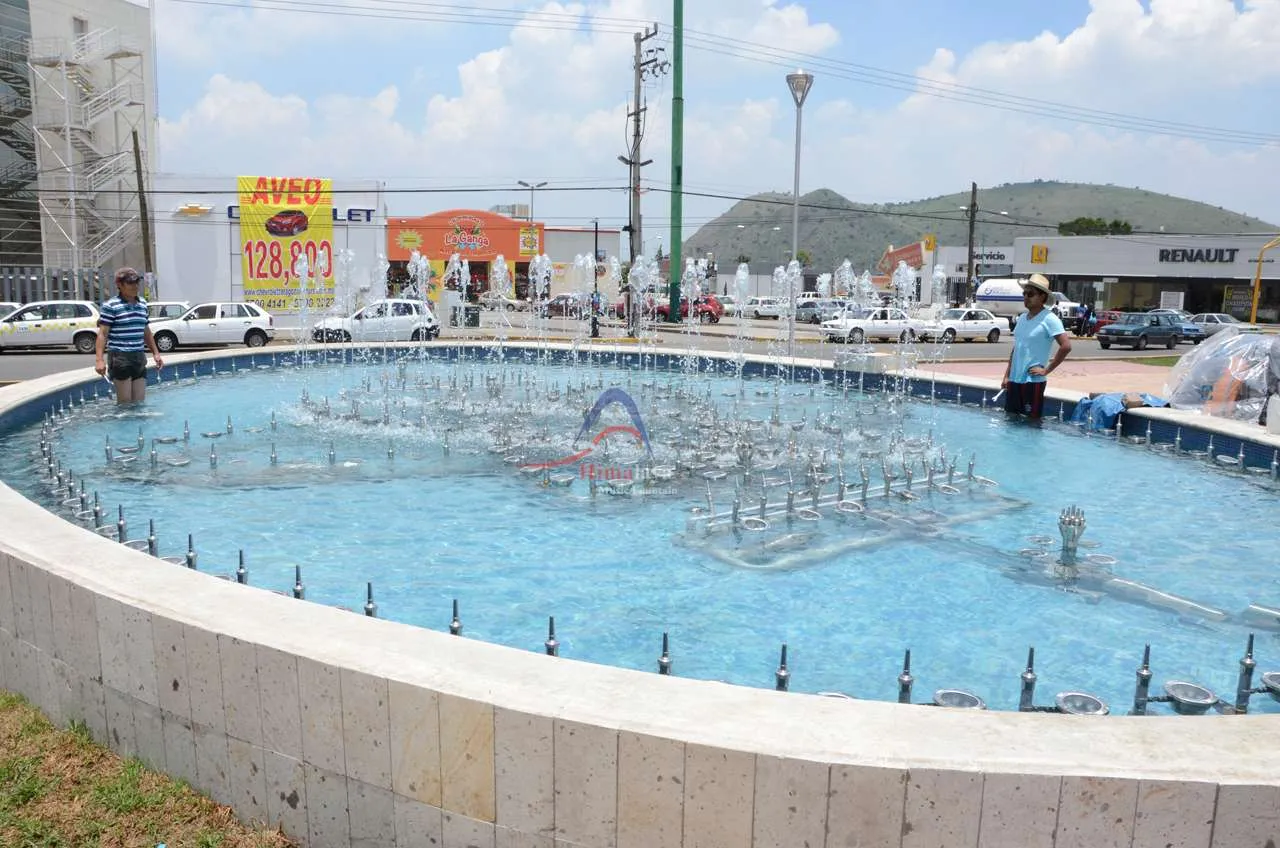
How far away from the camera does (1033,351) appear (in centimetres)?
1105

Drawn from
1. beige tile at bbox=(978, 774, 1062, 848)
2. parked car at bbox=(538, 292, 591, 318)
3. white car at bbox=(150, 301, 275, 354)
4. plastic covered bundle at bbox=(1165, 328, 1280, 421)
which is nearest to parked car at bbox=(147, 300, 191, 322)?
white car at bbox=(150, 301, 275, 354)

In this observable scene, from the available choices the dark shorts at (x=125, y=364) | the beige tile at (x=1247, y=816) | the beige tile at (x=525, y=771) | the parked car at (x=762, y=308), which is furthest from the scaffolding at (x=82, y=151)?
the beige tile at (x=1247, y=816)

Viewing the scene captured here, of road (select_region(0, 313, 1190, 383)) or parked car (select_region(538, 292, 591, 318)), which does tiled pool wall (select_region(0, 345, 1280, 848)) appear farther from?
parked car (select_region(538, 292, 591, 318))

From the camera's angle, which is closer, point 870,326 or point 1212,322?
point 870,326

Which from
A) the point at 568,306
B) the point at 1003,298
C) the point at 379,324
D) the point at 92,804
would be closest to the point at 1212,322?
the point at 1003,298

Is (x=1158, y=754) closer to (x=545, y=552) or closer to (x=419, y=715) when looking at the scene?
(x=419, y=715)

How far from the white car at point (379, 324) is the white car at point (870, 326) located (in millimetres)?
14245

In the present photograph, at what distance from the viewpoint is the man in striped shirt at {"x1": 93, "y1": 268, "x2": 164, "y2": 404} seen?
10180mm

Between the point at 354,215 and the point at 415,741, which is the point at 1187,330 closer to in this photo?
the point at 354,215

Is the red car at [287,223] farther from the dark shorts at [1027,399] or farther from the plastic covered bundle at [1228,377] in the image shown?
the plastic covered bundle at [1228,377]

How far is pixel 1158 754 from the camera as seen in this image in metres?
2.58

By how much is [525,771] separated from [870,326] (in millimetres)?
32230

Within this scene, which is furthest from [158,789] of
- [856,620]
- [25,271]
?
[25,271]

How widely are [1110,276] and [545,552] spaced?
180ft
